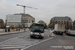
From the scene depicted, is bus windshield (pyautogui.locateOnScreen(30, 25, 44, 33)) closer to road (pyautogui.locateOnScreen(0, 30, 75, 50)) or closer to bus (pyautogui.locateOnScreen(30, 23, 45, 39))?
bus (pyautogui.locateOnScreen(30, 23, 45, 39))

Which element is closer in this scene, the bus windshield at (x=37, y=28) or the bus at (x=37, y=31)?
the bus at (x=37, y=31)

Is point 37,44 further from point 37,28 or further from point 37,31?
point 37,28

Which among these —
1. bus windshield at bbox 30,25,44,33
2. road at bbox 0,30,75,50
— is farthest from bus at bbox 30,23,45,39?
road at bbox 0,30,75,50

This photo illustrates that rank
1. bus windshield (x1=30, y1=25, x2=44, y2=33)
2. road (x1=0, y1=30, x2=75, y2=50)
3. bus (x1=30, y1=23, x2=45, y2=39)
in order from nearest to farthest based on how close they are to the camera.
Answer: road (x1=0, y1=30, x2=75, y2=50) < bus (x1=30, y1=23, x2=45, y2=39) < bus windshield (x1=30, y1=25, x2=44, y2=33)

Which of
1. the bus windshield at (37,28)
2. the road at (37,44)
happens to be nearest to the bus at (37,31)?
the bus windshield at (37,28)

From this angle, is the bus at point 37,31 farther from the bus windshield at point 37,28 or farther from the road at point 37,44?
the road at point 37,44

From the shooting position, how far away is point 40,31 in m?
19.1

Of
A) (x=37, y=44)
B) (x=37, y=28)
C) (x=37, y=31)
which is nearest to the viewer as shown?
(x=37, y=44)

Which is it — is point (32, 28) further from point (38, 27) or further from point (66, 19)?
point (66, 19)

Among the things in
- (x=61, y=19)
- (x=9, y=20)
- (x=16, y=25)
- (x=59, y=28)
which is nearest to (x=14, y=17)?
(x=9, y=20)

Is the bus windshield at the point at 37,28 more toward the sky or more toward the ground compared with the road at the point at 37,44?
more toward the sky

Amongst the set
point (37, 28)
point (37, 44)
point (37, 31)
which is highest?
point (37, 28)

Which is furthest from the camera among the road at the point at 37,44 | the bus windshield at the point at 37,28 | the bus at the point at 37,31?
the bus windshield at the point at 37,28

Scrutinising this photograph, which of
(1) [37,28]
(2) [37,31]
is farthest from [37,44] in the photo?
(1) [37,28]
